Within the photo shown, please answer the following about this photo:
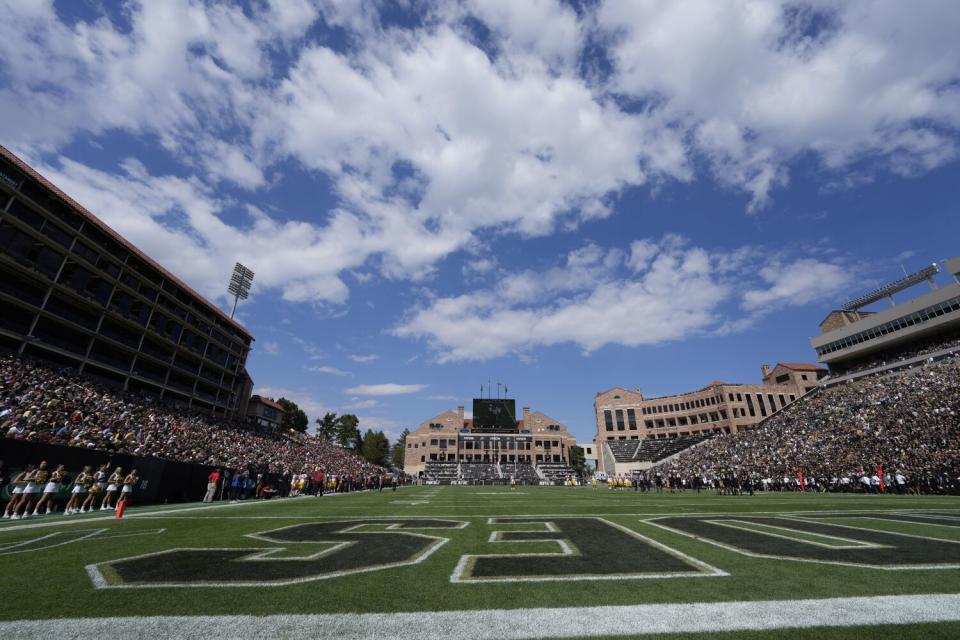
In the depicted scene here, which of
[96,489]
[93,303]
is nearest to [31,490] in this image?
[96,489]

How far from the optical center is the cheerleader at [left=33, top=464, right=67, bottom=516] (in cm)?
1336

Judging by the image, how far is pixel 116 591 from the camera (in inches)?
191

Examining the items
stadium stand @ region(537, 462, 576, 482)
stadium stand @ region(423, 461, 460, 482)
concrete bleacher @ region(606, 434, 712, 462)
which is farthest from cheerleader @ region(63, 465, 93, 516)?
concrete bleacher @ region(606, 434, 712, 462)

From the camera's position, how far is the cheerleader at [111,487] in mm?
15484

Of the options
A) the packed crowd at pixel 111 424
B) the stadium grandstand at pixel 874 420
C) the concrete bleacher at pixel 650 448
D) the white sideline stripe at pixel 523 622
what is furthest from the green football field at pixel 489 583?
the concrete bleacher at pixel 650 448

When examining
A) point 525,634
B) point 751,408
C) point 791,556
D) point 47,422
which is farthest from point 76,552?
point 751,408

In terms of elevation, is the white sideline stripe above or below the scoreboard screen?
below

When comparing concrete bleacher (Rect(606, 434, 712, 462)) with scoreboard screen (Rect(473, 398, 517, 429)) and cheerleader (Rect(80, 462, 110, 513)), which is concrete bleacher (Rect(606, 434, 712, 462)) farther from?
cheerleader (Rect(80, 462, 110, 513))

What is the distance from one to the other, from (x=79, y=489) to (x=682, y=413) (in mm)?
82134

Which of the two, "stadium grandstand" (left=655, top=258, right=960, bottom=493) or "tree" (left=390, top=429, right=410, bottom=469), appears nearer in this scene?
"stadium grandstand" (left=655, top=258, right=960, bottom=493)

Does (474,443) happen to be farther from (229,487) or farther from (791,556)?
(791,556)

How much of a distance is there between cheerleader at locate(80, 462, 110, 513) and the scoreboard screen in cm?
6429

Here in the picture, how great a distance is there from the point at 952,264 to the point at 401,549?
6079cm

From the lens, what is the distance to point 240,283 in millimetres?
62625
